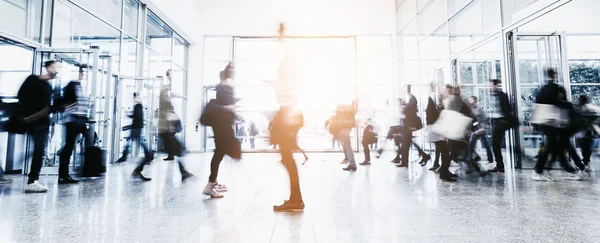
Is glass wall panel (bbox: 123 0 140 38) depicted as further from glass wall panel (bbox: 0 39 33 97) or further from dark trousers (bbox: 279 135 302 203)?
dark trousers (bbox: 279 135 302 203)

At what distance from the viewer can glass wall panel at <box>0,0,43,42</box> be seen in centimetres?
526

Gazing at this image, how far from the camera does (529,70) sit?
6879 millimetres

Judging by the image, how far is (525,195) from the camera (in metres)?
3.38

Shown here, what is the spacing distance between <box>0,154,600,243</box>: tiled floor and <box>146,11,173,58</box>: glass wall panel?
6.32 m

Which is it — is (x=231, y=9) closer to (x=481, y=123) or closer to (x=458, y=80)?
(x=458, y=80)

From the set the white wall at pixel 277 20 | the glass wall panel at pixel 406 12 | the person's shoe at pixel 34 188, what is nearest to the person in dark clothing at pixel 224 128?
the person's shoe at pixel 34 188

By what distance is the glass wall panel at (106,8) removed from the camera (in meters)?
6.86

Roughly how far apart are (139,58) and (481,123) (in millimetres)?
8592

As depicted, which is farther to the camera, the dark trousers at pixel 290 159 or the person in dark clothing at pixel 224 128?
the person in dark clothing at pixel 224 128

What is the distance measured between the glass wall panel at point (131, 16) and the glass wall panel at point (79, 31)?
0.66 m

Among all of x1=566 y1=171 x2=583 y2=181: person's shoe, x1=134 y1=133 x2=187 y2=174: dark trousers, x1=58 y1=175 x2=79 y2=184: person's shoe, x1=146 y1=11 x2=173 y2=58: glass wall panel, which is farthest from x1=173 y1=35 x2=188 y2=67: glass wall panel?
x1=566 y1=171 x2=583 y2=181: person's shoe

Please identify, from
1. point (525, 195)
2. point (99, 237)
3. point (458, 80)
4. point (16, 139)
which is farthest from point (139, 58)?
point (525, 195)

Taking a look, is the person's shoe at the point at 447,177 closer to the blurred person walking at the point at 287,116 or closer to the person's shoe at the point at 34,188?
the blurred person walking at the point at 287,116

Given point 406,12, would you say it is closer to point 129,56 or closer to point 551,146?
point 551,146
